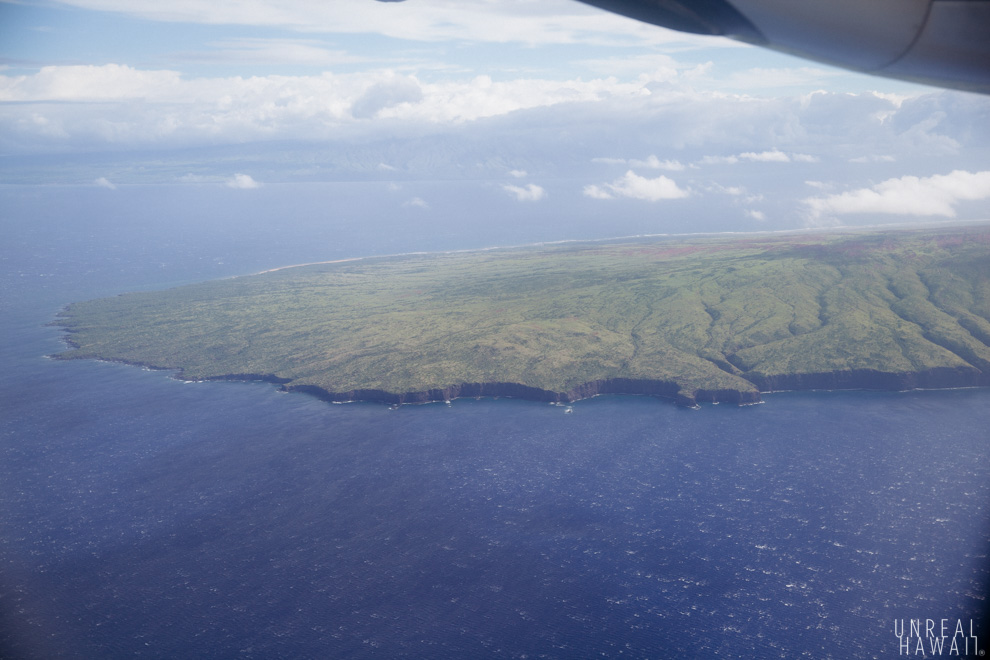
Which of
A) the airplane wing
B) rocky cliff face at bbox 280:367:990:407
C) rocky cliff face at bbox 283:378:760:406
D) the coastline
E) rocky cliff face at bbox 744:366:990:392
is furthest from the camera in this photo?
rocky cliff face at bbox 744:366:990:392

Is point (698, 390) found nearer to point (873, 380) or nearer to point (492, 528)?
point (873, 380)

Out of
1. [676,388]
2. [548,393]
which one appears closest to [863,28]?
[548,393]

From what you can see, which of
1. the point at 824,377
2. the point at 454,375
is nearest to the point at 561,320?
the point at 454,375

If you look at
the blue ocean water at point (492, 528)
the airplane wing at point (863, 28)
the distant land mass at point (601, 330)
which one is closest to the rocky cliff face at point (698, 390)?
the distant land mass at point (601, 330)

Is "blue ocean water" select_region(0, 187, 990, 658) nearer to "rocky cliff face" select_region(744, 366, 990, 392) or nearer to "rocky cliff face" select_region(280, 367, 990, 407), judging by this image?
"rocky cliff face" select_region(280, 367, 990, 407)

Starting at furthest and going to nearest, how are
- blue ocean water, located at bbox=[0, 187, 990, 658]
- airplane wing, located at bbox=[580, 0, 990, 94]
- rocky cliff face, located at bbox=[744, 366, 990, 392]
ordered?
rocky cliff face, located at bbox=[744, 366, 990, 392], blue ocean water, located at bbox=[0, 187, 990, 658], airplane wing, located at bbox=[580, 0, 990, 94]

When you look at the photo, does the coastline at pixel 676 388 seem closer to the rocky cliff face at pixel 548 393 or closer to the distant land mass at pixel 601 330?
the rocky cliff face at pixel 548 393

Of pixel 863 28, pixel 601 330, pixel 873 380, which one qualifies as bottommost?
pixel 873 380

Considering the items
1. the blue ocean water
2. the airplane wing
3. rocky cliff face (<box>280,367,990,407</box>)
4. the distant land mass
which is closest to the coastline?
rocky cliff face (<box>280,367,990,407</box>)
